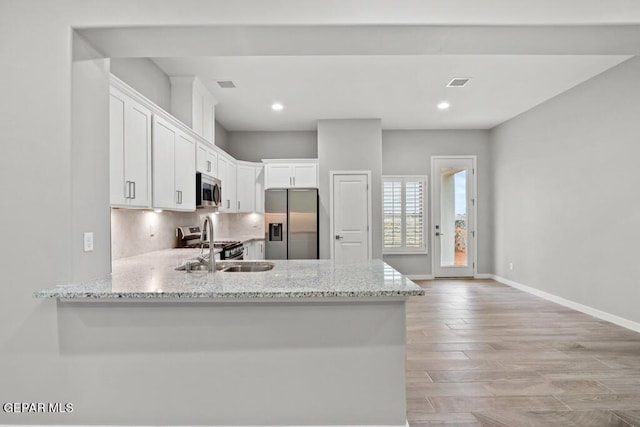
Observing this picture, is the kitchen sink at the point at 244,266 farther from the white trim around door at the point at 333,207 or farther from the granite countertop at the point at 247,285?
the white trim around door at the point at 333,207

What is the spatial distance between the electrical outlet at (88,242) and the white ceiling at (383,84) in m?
2.36

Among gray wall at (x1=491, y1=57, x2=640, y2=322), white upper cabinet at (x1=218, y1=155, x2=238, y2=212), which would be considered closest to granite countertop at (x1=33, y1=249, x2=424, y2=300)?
white upper cabinet at (x1=218, y1=155, x2=238, y2=212)

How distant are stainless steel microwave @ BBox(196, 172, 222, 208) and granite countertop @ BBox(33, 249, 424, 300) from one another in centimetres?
163

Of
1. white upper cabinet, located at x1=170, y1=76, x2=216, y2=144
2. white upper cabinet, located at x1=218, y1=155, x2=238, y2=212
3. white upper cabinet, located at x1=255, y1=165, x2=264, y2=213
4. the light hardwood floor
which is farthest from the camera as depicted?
white upper cabinet, located at x1=255, y1=165, x2=264, y2=213

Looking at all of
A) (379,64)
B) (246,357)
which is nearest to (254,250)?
(379,64)

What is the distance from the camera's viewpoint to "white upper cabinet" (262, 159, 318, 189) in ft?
19.9

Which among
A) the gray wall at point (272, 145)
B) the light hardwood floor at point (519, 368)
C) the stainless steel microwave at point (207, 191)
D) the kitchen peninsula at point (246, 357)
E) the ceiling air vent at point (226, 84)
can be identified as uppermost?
the ceiling air vent at point (226, 84)

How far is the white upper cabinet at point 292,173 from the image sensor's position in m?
6.06

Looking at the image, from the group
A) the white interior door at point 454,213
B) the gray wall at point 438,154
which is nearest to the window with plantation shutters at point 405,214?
the gray wall at point 438,154

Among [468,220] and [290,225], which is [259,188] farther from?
[468,220]

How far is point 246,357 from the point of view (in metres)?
1.94

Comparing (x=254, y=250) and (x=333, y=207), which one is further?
(x=333, y=207)

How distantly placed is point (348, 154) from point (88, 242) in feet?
15.0

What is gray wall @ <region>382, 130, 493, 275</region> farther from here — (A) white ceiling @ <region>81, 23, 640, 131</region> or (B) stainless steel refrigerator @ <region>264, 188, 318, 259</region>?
(B) stainless steel refrigerator @ <region>264, 188, 318, 259</region>
